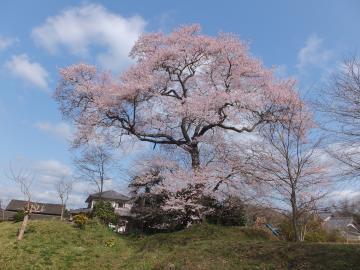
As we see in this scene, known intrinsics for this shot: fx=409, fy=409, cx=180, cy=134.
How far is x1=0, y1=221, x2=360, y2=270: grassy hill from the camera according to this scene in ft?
38.2

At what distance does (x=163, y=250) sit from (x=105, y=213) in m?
7.97

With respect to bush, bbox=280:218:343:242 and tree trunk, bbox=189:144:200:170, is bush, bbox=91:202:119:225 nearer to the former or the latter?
tree trunk, bbox=189:144:200:170

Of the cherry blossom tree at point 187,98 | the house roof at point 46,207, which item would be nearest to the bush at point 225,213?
the cherry blossom tree at point 187,98

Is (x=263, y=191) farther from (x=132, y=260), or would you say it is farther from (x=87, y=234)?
(x=87, y=234)

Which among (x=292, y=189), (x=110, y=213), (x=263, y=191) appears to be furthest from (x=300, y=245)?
(x=110, y=213)

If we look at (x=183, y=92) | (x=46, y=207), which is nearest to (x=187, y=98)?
(x=183, y=92)

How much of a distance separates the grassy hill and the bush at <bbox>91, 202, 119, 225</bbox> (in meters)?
2.65

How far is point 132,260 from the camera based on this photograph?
15.1 meters

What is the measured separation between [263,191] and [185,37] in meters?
9.10

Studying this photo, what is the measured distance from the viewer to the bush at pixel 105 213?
75.2ft

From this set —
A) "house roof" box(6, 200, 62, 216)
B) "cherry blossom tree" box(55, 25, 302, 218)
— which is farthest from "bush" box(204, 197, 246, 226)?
"house roof" box(6, 200, 62, 216)

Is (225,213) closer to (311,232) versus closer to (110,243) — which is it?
(311,232)

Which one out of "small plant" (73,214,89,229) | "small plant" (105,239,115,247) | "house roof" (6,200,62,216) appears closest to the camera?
"small plant" (105,239,115,247)

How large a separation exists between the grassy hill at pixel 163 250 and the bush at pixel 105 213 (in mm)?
2652
